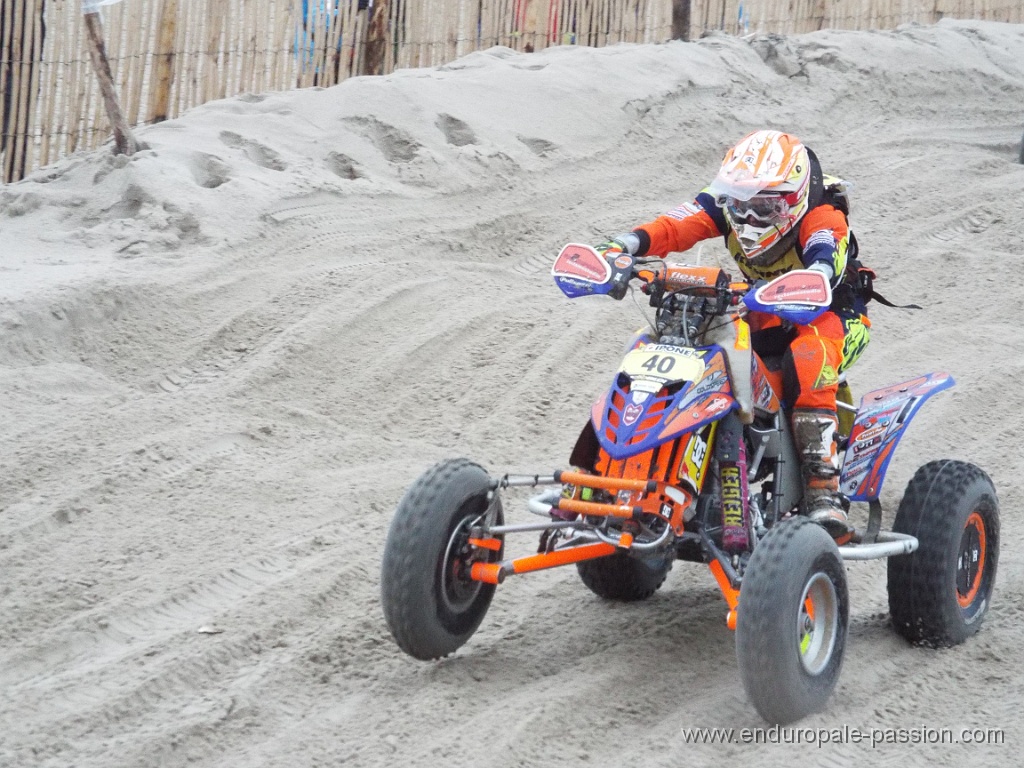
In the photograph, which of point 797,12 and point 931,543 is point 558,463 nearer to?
point 931,543

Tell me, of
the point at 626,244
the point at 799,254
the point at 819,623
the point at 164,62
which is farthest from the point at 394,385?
the point at 164,62

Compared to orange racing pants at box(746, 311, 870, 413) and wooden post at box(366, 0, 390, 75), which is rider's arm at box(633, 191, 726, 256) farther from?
wooden post at box(366, 0, 390, 75)

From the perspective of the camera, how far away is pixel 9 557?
4.72 meters

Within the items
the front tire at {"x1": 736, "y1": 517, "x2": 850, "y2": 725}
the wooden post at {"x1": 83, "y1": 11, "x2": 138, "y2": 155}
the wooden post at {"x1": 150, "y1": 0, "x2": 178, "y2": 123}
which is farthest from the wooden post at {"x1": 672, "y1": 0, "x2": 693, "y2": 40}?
the front tire at {"x1": 736, "y1": 517, "x2": 850, "y2": 725}

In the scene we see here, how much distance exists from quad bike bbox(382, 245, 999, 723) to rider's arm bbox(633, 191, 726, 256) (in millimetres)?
405

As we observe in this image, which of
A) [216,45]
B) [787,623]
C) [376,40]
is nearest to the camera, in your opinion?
[787,623]

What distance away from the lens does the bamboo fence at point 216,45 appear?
8.36 m

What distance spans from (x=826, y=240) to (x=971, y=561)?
128 centimetres

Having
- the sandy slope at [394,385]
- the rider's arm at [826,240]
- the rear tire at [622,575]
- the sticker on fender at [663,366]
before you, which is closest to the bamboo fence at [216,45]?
the sandy slope at [394,385]

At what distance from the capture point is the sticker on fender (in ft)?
12.9

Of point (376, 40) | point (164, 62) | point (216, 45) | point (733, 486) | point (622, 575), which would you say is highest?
point (376, 40)

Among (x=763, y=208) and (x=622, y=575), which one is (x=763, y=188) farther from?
(x=622, y=575)

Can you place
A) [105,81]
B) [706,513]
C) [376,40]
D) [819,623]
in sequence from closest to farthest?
[819,623] < [706,513] < [105,81] < [376,40]

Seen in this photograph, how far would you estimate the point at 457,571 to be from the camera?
4.04 m
